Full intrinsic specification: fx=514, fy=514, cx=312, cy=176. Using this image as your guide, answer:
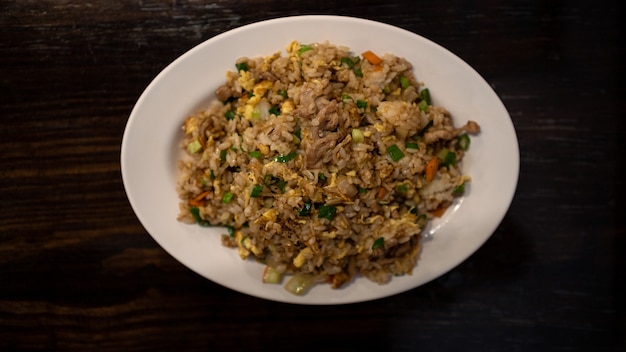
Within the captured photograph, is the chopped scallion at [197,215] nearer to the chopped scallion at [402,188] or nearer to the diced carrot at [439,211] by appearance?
the chopped scallion at [402,188]

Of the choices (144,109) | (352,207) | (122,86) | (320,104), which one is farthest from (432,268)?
(122,86)

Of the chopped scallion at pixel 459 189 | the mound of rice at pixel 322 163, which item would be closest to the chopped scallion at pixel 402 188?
the mound of rice at pixel 322 163

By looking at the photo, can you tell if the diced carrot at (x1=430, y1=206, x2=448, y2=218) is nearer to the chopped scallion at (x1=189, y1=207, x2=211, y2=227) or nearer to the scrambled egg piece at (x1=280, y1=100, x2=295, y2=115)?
the scrambled egg piece at (x1=280, y1=100, x2=295, y2=115)

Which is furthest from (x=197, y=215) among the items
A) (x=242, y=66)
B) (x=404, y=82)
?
(x=404, y=82)

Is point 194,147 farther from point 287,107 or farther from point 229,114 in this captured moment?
point 287,107

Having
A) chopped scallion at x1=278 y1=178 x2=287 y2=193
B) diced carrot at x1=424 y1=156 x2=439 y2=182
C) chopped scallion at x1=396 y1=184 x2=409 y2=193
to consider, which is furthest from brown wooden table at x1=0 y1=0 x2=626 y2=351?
chopped scallion at x1=278 y1=178 x2=287 y2=193

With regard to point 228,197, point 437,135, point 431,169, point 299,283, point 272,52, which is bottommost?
point 299,283
